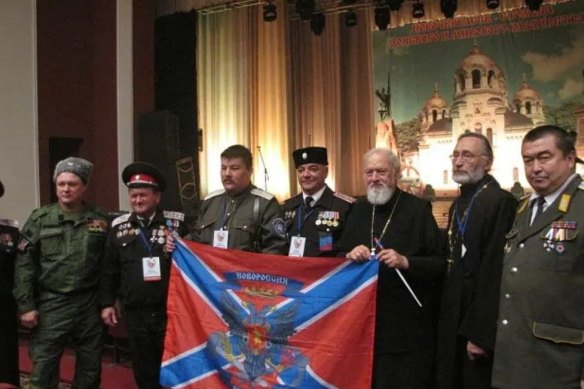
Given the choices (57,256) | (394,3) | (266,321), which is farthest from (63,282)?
(394,3)

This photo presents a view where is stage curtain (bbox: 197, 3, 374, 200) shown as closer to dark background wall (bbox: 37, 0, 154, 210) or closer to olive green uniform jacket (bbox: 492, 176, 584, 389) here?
dark background wall (bbox: 37, 0, 154, 210)

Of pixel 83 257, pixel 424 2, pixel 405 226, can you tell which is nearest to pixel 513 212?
pixel 405 226

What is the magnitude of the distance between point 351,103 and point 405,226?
6539 millimetres

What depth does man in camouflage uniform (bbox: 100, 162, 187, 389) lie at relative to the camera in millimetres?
3246

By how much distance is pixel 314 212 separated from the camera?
3428 millimetres

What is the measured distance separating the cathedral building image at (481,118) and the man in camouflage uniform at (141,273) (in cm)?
613

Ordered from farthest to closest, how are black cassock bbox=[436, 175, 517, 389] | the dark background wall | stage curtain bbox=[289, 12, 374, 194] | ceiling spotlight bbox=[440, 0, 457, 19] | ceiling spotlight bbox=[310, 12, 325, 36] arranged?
stage curtain bbox=[289, 12, 374, 194]
ceiling spotlight bbox=[310, 12, 325, 36]
the dark background wall
ceiling spotlight bbox=[440, 0, 457, 19]
black cassock bbox=[436, 175, 517, 389]

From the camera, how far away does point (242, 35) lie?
31.0ft

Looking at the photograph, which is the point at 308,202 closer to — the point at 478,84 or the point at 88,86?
the point at 478,84

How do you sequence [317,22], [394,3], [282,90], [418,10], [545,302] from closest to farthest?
[545,302] → [394,3] → [418,10] → [317,22] → [282,90]

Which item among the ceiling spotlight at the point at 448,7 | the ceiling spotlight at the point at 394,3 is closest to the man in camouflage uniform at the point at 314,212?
the ceiling spotlight at the point at 394,3

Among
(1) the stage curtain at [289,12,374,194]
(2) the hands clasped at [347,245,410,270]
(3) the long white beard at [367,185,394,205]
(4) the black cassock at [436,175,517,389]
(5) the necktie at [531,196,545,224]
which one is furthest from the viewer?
(1) the stage curtain at [289,12,374,194]

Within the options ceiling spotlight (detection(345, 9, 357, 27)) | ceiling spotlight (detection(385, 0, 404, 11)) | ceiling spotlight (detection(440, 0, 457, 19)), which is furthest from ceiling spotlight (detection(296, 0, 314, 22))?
ceiling spotlight (detection(440, 0, 457, 19))

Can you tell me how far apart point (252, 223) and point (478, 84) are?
241 inches
